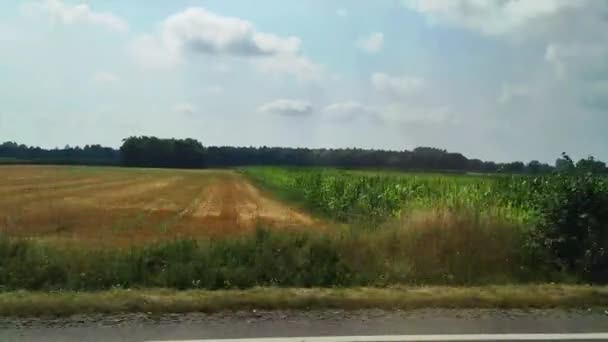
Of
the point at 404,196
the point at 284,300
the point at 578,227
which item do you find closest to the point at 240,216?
the point at 404,196

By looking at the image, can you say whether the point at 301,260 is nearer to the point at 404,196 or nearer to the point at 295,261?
the point at 295,261

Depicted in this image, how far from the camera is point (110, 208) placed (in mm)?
28094

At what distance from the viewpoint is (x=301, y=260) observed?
8586 millimetres

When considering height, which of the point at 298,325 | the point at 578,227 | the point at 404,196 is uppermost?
the point at 578,227

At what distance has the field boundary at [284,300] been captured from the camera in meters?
6.29

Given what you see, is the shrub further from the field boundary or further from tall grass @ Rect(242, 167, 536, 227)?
the field boundary

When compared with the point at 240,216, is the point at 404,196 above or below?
above

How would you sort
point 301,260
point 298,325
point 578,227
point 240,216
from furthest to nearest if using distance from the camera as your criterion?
point 240,216, point 578,227, point 301,260, point 298,325

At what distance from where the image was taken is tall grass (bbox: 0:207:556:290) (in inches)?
316

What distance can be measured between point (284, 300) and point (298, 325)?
95 cm

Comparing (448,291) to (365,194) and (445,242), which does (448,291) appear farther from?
(365,194)

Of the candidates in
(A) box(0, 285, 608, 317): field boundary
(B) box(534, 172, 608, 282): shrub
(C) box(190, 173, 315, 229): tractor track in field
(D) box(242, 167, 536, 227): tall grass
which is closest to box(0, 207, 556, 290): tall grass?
(B) box(534, 172, 608, 282): shrub

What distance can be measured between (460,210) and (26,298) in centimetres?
739

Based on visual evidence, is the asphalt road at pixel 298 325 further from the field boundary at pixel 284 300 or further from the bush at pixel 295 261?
the bush at pixel 295 261
